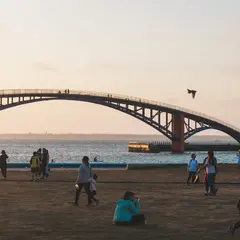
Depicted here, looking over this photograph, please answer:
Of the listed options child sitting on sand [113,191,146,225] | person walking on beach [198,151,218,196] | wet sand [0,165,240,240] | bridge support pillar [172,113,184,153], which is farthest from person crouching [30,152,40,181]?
bridge support pillar [172,113,184,153]

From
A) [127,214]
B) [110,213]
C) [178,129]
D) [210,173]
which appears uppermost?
[178,129]

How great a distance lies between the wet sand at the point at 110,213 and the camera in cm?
1244

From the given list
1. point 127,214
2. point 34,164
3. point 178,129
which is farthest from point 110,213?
point 178,129

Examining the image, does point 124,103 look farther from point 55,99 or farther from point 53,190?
point 53,190

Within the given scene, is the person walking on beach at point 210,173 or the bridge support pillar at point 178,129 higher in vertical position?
the bridge support pillar at point 178,129

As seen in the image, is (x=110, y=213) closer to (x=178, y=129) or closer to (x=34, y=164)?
(x=34, y=164)

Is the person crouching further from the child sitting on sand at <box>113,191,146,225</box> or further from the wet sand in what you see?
the child sitting on sand at <box>113,191,146,225</box>

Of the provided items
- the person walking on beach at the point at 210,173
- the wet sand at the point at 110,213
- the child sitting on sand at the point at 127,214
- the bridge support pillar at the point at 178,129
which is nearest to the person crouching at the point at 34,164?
the wet sand at the point at 110,213

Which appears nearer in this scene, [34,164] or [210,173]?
[210,173]

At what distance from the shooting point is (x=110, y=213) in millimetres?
15922

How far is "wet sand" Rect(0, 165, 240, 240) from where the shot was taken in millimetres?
12435

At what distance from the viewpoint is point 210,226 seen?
1346 cm

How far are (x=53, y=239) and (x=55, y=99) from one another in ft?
277

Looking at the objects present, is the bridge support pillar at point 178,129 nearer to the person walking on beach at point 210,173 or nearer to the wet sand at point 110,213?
the wet sand at point 110,213
